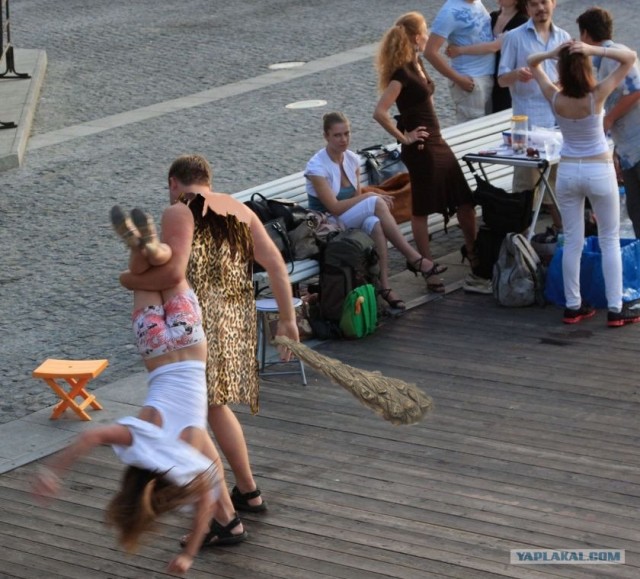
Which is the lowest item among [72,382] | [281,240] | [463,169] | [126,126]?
[126,126]

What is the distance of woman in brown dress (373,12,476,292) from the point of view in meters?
9.48

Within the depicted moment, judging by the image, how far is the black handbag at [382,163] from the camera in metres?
10.3

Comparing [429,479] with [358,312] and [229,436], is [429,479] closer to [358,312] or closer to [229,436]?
[229,436]

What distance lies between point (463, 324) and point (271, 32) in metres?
12.6

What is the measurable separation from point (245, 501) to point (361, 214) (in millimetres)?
3346

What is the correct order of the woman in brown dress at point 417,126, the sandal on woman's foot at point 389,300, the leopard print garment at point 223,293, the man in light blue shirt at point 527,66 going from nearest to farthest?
1. the leopard print garment at point 223,293
2. the sandal on woman's foot at point 389,300
3. the woman in brown dress at point 417,126
4. the man in light blue shirt at point 527,66

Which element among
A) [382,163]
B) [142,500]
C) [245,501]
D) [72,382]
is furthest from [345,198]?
[142,500]

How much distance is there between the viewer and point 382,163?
408 inches

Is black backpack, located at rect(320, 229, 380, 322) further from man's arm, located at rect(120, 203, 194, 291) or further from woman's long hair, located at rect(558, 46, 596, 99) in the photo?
man's arm, located at rect(120, 203, 194, 291)

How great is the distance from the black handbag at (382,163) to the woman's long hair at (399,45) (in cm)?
87

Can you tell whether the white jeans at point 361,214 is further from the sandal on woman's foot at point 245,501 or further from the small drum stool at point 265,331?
the sandal on woman's foot at point 245,501

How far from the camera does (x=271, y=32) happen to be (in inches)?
811

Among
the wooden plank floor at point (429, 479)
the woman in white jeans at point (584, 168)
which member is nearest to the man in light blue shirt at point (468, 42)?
the woman in white jeans at point (584, 168)

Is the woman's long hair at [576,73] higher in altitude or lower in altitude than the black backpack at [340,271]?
higher
